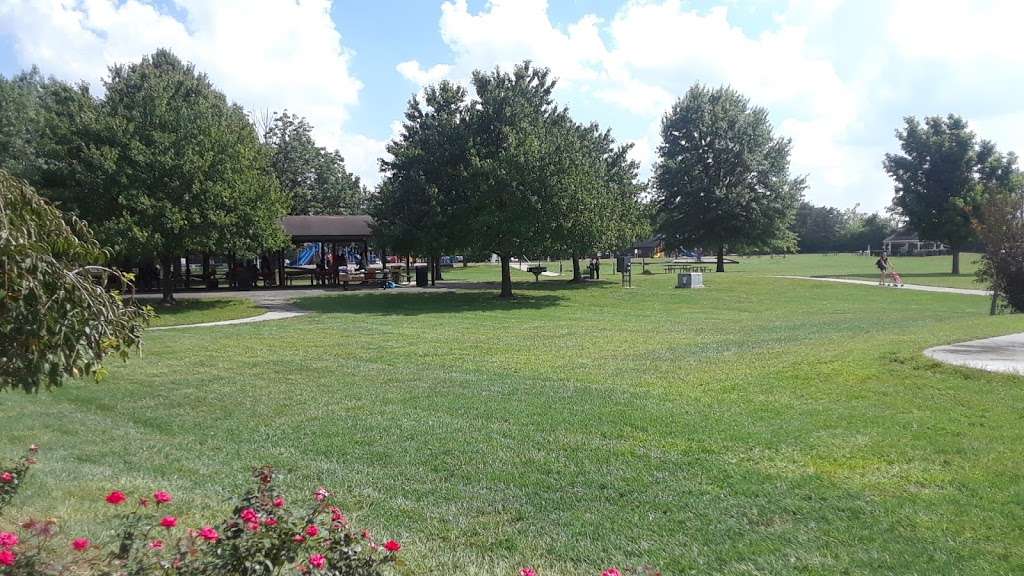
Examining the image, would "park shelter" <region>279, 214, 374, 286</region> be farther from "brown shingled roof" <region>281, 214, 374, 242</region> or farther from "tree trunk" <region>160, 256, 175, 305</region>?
"tree trunk" <region>160, 256, 175, 305</region>

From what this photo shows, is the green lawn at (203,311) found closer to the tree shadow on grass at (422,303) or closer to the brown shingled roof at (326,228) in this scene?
the tree shadow on grass at (422,303)

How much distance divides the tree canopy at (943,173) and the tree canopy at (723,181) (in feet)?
30.3

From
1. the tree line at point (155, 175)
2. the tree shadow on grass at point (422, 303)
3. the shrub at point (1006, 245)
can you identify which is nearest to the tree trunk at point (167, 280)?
the tree line at point (155, 175)

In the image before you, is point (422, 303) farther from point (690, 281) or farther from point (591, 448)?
point (591, 448)

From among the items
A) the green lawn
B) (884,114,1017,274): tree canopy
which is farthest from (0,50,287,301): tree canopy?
(884,114,1017,274): tree canopy

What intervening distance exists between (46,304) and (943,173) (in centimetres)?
5557

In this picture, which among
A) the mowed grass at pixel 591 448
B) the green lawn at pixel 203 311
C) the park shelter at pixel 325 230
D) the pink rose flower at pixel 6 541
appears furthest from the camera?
the park shelter at pixel 325 230

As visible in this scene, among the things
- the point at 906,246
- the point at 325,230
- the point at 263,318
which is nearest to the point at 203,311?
the point at 263,318

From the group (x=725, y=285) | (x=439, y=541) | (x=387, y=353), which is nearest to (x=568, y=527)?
(x=439, y=541)

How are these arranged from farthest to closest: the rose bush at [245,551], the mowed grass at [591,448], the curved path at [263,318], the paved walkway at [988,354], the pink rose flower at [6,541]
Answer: the curved path at [263,318], the paved walkway at [988,354], the mowed grass at [591,448], the rose bush at [245,551], the pink rose flower at [6,541]

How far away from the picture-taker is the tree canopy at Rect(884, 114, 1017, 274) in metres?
47.3

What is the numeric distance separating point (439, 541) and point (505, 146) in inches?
910

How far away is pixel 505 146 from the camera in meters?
26.4

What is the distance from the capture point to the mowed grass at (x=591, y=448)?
4219 millimetres
